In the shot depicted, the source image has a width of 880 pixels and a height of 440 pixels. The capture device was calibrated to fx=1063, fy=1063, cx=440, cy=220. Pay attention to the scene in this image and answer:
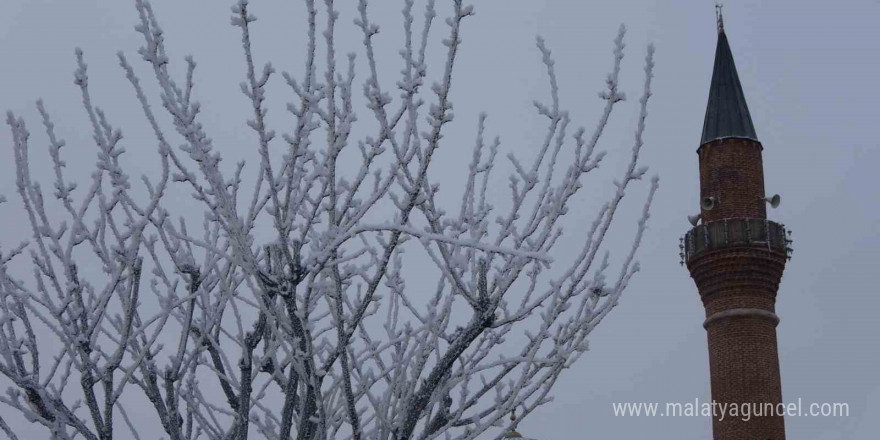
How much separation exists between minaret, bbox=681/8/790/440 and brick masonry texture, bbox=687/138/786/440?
0.07ft

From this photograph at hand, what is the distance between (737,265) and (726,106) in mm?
3886

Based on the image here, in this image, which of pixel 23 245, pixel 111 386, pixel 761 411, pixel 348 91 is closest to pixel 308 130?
pixel 348 91

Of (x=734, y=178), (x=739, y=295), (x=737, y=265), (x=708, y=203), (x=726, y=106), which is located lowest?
(x=739, y=295)

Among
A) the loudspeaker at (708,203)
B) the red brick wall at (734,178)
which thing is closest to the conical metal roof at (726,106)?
the red brick wall at (734,178)

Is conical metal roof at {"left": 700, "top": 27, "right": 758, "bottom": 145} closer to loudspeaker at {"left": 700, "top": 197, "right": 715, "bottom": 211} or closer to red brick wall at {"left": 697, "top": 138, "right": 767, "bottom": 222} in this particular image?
red brick wall at {"left": 697, "top": 138, "right": 767, "bottom": 222}

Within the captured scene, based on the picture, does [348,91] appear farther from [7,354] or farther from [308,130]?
[7,354]


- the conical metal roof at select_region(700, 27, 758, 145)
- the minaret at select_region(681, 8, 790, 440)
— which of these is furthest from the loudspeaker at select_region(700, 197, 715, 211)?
the conical metal roof at select_region(700, 27, 758, 145)

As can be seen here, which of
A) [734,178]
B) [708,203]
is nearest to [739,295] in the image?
[708,203]

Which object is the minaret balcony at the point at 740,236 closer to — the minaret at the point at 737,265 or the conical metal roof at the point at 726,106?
the minaret at the point at 737,265

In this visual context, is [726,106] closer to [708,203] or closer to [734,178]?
[734,178]

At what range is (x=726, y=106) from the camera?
24.7 metres

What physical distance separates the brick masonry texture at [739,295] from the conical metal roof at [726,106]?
28 centimetres

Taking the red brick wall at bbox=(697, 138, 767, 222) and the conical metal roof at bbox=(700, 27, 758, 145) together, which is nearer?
the red brick wall at bbox=(697, 138, 767, 222)

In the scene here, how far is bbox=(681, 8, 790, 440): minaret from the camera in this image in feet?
74.3
